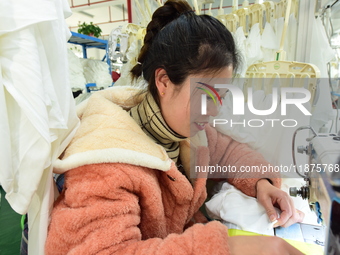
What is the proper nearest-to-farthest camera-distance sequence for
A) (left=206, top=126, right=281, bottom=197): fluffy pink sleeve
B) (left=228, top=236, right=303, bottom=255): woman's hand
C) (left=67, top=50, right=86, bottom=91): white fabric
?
(left=228, top=236, right=303, bottom=255): woman's hand
(left=206, top=126, right=281, bottom=197): fluffy pink sleeve
(left=67, top=50, right=86, bottom=91): white fabric

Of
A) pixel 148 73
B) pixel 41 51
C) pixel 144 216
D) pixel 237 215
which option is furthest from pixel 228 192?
pixel 41 51

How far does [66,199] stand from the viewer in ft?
1.72

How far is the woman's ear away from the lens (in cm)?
68

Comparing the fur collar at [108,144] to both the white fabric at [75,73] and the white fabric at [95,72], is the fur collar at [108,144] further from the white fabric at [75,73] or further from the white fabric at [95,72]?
the white fabric at [95,72]

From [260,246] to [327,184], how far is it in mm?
185

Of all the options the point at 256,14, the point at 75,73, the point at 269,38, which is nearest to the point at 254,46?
the point at 269,38

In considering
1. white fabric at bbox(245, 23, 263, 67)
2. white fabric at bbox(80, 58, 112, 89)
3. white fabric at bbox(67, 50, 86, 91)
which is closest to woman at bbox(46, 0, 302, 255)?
white fabric at bbox(245, 23, 263, 67)

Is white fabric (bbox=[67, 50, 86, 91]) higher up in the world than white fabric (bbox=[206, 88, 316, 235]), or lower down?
higher up

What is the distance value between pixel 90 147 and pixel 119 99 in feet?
1.10

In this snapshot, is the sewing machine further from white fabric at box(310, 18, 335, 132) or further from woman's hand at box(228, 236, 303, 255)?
white fabric at box(310, 18, 335, 132)

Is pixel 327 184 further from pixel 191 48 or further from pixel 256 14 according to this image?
pixel 256 14

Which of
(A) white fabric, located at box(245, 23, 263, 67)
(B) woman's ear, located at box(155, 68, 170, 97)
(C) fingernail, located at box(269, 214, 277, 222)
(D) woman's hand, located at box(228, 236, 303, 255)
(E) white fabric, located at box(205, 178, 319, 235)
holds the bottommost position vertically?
(E) white fabric, located at box(205, 178, 319, 235)

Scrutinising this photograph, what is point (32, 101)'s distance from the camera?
0.46 metres

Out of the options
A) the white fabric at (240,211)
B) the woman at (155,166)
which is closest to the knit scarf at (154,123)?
the woman at (155,166)
